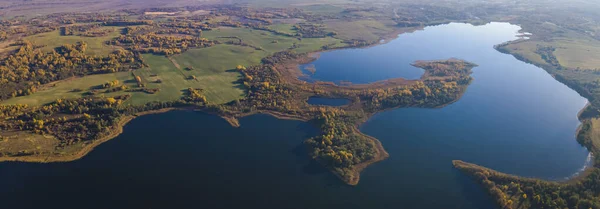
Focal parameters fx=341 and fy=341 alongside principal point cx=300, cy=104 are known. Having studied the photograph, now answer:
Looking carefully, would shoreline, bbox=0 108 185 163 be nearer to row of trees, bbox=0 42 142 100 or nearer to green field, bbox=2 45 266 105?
green field, bbox=2 45 266 105

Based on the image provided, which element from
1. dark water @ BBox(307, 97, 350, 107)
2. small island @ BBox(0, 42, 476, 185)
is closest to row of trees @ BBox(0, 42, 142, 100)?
small island @ BBox(0, 42, 476, 185)

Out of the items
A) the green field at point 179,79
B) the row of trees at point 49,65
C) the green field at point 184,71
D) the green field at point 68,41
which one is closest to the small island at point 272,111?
the green field at point 179,79

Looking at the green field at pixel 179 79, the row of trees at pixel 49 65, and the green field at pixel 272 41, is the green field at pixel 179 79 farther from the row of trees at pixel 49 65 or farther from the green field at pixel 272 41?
the green field at pixel 272 41

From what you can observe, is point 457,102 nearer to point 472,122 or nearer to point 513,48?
point 472,122

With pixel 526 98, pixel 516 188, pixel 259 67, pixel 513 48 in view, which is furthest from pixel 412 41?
pixel 516 188

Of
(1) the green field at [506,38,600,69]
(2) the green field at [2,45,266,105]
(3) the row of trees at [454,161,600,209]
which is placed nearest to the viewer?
(3) the row of trees at [454,161,600,209]

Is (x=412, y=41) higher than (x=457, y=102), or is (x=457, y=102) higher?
(x=412, y=41)

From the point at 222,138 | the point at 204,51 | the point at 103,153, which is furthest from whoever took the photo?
the point at 204,51
